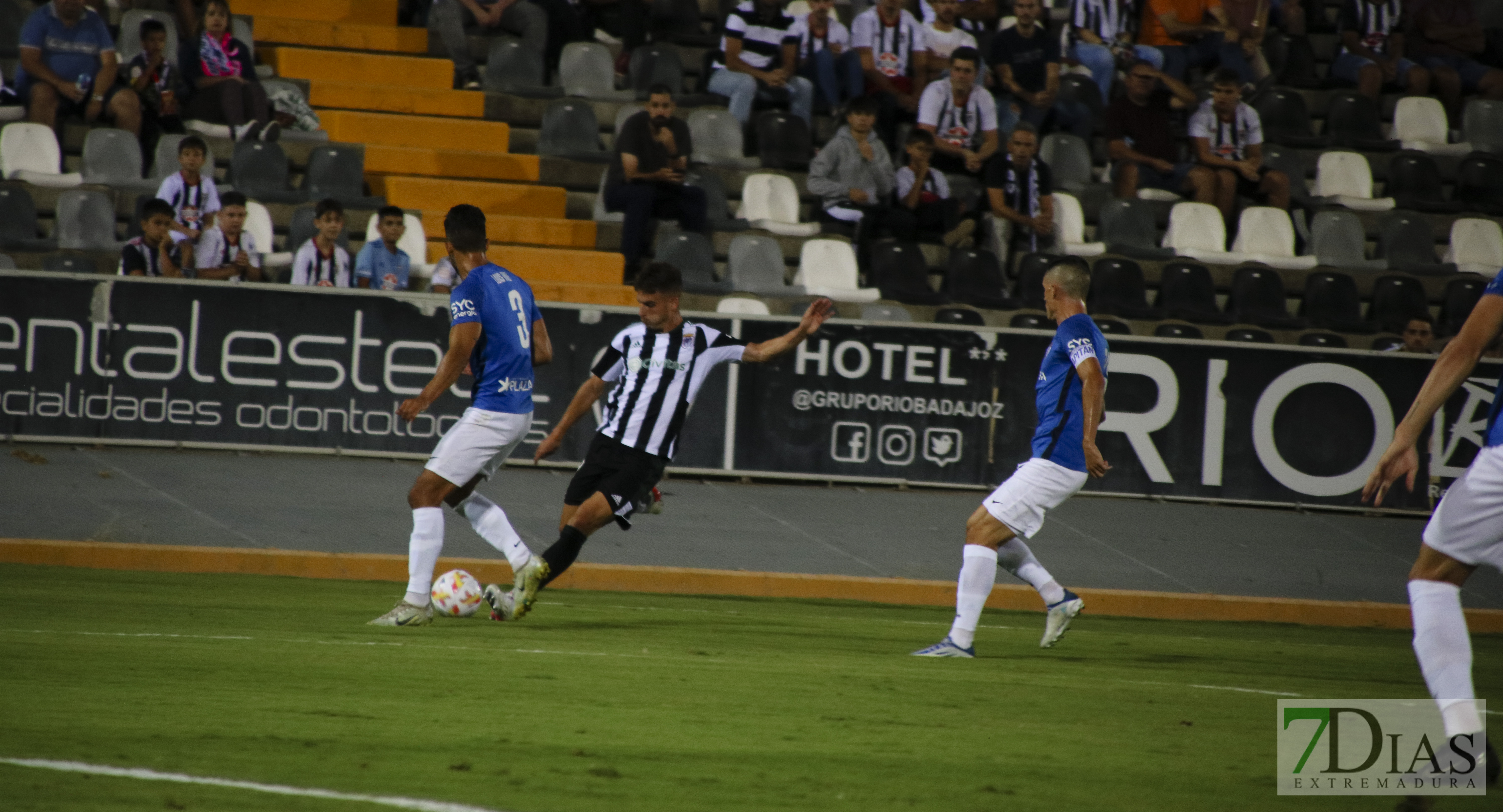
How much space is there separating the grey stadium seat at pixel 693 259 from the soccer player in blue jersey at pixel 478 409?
302 inches

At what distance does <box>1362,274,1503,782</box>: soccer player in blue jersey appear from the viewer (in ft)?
17.0

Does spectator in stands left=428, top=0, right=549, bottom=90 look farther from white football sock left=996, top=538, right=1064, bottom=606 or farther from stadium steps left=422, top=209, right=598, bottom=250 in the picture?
white football sock left=996, top=538, right=1064, bottom=606

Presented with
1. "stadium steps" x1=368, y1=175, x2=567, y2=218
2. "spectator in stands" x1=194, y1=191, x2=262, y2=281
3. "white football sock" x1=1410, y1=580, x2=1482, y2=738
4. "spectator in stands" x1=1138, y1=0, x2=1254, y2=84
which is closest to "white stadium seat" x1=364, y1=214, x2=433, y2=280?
"stadium steps" x1=368, y1=175, x2=567, y2=218

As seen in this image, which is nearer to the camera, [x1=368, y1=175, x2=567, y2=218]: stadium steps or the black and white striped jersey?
the black and white striped jersey

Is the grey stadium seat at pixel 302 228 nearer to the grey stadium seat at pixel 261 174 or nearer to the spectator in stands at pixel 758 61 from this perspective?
the grey stadium seat at pixel 261 174

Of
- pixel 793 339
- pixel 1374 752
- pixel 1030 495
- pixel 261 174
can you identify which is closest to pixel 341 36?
pixel 261 174

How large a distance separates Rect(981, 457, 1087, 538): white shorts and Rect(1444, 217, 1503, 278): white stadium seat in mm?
12882

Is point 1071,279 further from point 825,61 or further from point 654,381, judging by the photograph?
point 825,61

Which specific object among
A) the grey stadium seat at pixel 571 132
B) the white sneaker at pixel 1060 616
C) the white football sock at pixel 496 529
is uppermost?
the grey stadium seat at pixel 571 132

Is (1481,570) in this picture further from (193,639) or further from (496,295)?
(193,639)

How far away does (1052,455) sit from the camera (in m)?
8.72

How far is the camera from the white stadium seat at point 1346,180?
20.3 metres

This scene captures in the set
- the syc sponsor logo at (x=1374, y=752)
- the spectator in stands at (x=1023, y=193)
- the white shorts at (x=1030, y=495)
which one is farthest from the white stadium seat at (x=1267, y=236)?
the syc sponsor logo at (x=1374, y=752)

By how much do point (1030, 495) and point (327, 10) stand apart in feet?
47.5
